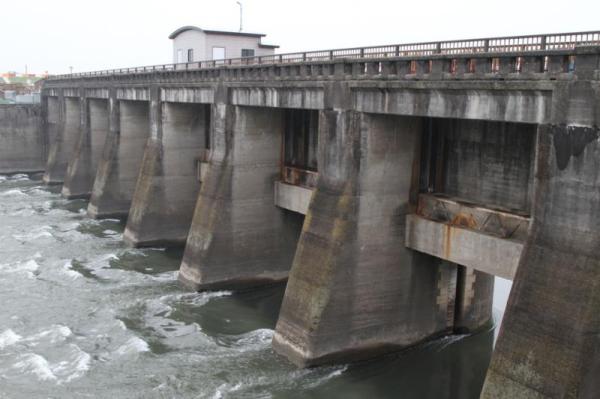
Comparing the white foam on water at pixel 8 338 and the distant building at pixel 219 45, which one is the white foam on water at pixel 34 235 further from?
the white foam on water at pixel 8 338

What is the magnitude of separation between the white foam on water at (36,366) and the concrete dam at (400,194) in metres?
7.32

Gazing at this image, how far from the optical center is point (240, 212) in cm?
2722

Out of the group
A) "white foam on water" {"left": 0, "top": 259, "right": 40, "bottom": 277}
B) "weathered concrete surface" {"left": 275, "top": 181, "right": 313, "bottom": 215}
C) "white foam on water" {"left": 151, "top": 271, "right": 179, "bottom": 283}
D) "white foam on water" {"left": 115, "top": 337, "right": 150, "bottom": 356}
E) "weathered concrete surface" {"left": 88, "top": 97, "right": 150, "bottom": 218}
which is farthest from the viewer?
"weathered concrete surface" {"left": 88, "top": 97, "right": 150, "bottom": 218}

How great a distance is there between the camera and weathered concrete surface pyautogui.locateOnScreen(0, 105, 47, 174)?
6316 centimetres

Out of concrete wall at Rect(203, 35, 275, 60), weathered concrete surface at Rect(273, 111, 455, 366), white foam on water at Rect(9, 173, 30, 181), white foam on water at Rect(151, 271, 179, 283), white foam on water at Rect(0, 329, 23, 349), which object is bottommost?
white foam on water at Rect(0, 329, 23, 349)

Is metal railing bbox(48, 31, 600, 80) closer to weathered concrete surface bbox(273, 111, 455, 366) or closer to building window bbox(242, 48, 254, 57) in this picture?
weathered concrete surface bbox(273, 111, 455, 366)

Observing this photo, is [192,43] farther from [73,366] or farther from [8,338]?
[73,366]

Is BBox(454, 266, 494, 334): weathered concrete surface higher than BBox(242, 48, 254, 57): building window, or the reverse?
BBox(242, 48, 254, 57): building window

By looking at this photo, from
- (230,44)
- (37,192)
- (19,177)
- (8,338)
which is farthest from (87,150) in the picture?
(8,338)

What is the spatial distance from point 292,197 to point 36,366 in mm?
11571

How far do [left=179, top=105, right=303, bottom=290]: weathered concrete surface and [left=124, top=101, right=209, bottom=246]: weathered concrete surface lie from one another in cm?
654

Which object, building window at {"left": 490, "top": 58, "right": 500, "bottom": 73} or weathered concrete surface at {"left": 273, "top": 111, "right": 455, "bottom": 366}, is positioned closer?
building window at {"left": 490, "top": 58, "right": 500, "bottom": 73}

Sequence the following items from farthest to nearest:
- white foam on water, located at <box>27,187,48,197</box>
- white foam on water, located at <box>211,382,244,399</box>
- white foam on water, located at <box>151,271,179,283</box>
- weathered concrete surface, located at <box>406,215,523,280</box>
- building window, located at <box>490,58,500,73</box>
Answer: white foam on water, located at <box>27,187,48,197</box> < white foam on water, located at <box>151,271,179,283</box> < white foam on water, located at <box>211,382,244,399</box> < weathered concrete surface, located at <box>406,215,523,280</box> < building window, located at <box>490,58,500,73</box>

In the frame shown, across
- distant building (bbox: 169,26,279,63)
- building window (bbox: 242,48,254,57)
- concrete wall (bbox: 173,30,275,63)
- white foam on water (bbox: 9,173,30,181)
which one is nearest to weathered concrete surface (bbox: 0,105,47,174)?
white foam on water (bbox: 9,173,30,181)
